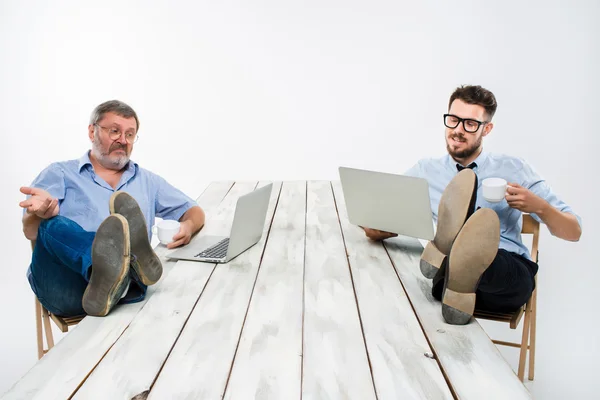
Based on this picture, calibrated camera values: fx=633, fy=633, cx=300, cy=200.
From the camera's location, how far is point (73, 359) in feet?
4.85

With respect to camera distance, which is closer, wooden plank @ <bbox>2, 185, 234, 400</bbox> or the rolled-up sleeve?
wooden plank @ <bbox>2, 185, 234, 400</bbox>

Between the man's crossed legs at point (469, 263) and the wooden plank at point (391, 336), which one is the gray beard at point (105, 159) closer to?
the wooden plank at point (391, 336)

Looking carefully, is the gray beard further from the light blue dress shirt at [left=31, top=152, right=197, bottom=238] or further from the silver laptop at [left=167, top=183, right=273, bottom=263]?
the silver laptop at [left=167, top=183, right=273, bottom=263]

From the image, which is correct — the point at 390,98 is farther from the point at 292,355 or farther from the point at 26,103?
the point at 292,355

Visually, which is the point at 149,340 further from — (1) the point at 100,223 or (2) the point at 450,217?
(2) the point at 450,217

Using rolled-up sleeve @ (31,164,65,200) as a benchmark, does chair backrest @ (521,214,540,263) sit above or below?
below

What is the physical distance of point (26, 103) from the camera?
6.08 meters

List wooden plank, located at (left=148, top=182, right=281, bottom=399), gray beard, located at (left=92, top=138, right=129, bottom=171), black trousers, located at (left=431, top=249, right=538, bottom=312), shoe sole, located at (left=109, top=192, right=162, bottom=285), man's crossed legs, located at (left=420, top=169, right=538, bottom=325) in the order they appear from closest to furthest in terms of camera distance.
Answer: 1. wooden plank, located at (left=148, top=182, right=281, bottom=399)
2. man's crossed legs, located at (left=420, top=169, right=538, bottom=325)
3. shoe sole, located at (left=109, top=192, right=162, bottom=285)
4. black trousers, located at (left=431, top=249, right=538, bottom=312)
5. gray beard, located at (left=92, top=138, right=129, bottom=171)

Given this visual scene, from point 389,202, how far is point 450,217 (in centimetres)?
38

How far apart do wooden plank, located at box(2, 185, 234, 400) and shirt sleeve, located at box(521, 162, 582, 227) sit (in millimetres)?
1673

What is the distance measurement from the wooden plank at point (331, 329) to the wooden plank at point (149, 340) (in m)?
0.34

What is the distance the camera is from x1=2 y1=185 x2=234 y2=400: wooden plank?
134cm

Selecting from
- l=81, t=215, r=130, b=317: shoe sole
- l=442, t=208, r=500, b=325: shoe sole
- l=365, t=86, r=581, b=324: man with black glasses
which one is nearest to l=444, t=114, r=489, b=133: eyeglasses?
l=365, t=86, r=581, b=324: man with black glasses

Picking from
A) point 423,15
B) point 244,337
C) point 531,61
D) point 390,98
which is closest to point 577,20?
point 531,61
